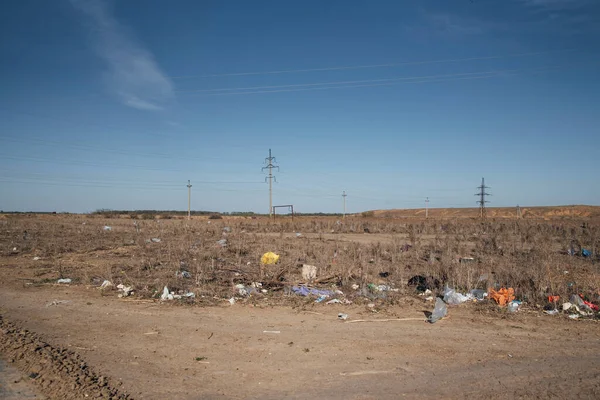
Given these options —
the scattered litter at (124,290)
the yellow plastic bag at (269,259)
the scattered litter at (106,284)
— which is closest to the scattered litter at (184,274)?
the scattered litter at (124,290)

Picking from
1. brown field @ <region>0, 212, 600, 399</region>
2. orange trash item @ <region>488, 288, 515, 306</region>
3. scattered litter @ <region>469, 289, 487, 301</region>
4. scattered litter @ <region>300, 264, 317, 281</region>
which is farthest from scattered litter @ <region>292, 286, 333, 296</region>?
orange trash item @ <region>488, 288, 515, 306</region>

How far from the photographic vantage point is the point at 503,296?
7559 mm

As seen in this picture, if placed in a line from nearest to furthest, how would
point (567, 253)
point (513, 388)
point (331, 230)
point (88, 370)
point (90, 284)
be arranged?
point (513, 388) < point (88, 370) < point (90, 284) < point (567, 253) < point (331, 230)

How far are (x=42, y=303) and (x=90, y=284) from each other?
1.53 metres

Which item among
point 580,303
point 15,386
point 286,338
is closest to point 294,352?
point 286,338

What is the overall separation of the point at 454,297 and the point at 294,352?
12.6 ft

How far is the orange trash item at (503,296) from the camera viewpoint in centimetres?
750

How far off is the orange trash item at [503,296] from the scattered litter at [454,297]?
0.42 m

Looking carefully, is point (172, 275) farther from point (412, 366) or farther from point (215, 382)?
point (412, 366)

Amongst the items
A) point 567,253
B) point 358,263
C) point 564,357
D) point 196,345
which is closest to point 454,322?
point 564,357

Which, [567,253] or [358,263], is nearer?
[358,263]

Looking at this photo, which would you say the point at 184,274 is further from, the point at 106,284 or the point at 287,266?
the point at 287,266

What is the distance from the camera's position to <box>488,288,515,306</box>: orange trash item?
750 cm

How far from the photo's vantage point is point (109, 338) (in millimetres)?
5805
